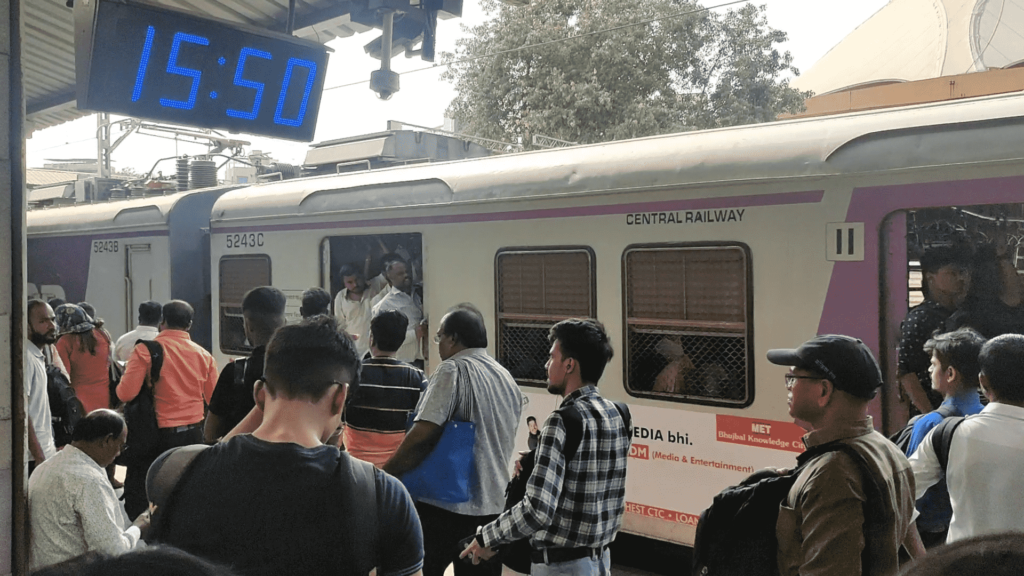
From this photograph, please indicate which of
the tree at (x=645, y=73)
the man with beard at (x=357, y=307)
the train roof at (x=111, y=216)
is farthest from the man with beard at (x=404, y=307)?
the tree at (x=645, y=73)

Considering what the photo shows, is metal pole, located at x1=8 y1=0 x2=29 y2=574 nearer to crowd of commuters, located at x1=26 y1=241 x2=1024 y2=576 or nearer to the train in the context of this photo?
crowd of commuters, located at x1=26 y1=241 x2=1024 y2=576

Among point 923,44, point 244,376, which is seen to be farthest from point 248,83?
point 923,44

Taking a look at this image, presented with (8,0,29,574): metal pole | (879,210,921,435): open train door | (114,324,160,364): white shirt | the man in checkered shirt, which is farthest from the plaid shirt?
(114,324,160,364): white shirt

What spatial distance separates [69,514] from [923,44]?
126ft

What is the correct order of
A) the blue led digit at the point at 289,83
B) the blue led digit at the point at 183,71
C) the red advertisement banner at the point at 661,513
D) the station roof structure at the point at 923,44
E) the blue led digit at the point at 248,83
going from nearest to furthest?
the blue led digit at the point at 183,71 < the blue led digit at the point at 248,83 < the blue led digit at the point at 289,83 < the red advertisement banner at the point at 661,513 < the station roof structure at the point at 923,44

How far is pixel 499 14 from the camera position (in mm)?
24969

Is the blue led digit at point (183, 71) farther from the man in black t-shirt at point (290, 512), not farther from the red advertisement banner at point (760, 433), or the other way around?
the red advertisement banner at point (760, 433)

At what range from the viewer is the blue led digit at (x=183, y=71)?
166 inches

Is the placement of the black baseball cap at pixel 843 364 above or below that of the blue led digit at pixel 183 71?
below

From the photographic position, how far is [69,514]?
10.1 ft

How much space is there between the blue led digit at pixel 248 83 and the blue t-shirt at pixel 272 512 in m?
2.97

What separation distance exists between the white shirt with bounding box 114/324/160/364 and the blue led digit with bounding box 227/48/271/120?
2.80 m

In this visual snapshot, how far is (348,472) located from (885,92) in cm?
2585

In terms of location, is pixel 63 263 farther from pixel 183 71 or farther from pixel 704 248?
pixel 704 248
